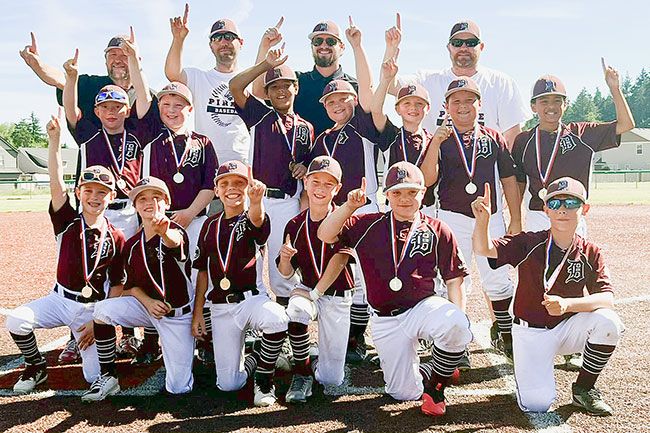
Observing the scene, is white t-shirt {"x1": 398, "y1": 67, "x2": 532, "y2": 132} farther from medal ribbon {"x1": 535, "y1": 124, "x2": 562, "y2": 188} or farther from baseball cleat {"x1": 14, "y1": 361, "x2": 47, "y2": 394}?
baseball cleat {"x1": 14, "y1": 361, "x2": 47, "y2": 394}

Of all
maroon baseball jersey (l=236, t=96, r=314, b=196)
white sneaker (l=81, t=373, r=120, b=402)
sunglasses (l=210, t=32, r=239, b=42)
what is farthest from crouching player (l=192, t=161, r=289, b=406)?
sunglasses (l=210, t=32, r=239, b=42)

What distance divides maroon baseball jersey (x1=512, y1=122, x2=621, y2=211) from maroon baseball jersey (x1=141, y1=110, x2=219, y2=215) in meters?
2.88

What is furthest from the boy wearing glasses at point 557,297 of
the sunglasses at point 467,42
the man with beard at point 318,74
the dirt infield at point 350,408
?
the man with beard at point 318,74

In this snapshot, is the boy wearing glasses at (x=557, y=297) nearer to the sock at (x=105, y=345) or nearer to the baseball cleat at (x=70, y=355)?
the sock at (x=105, y=345)

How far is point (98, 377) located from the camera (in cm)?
462

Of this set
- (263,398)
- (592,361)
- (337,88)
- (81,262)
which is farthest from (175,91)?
(592,361)

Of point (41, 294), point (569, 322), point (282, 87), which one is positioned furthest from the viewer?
point (41, 294)

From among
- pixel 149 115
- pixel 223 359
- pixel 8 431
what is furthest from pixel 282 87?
pixel 8 431

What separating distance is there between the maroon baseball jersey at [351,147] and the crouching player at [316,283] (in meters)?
0.54

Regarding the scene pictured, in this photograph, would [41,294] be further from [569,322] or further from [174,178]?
[569,322]

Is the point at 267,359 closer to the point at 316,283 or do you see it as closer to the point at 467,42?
the point at 316,283

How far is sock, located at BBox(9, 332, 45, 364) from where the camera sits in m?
4.68

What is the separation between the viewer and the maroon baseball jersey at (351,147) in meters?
5.39

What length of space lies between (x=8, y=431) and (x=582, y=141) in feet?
16.5
